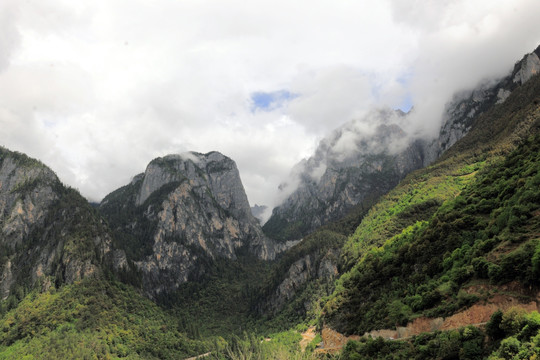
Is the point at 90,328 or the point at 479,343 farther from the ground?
the point at 90,328

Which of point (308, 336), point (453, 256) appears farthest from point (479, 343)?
point (308, 336)

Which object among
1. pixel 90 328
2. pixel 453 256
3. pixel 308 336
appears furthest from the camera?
pixel 90 328

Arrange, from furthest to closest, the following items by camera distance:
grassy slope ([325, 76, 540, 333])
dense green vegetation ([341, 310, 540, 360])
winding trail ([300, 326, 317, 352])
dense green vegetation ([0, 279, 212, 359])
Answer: winding trail ([300, 326, 317, 352]), dense green vegetation ([0, 279, 212, 359]), grassy slope ([325, 76, 540, 333]), dense green vegetation ([341, 310, 540, 360])

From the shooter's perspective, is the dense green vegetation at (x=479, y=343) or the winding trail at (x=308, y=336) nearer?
the dense green vegetation at (x=479, y=343)

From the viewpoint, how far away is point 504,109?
6673 inches

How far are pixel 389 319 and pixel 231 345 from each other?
441 feet

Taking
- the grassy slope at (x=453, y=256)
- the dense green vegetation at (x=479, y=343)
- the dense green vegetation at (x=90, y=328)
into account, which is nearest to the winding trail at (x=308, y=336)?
the dense green vegetation at (x=90, y=328)

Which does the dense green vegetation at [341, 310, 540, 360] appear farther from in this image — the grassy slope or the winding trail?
the winding trail

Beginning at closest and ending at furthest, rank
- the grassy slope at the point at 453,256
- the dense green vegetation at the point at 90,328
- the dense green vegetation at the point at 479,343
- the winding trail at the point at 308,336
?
the dense green vegetation at the point at 479,343, the grassy slope at the point at 453,256, the dense green vegetation at the point at 90,328, the winding trail at the point at 308,336

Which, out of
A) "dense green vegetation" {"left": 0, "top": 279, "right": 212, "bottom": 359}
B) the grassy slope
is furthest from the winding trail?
the grassy slope

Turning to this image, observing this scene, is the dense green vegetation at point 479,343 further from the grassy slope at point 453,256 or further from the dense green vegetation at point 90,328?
the dense green vegetation at point 90,328

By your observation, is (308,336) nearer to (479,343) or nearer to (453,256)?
(453,256)

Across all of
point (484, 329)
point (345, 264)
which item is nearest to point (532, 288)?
point (484, 329)

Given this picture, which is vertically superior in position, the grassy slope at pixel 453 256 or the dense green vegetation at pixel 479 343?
the grassy slope at pixel 453 256
